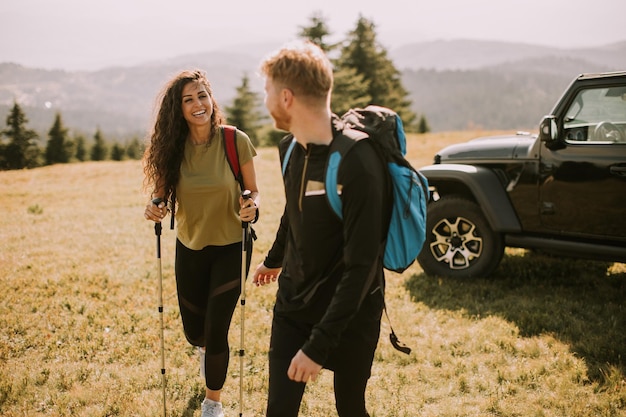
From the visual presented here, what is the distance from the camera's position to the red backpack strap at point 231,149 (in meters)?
3.87

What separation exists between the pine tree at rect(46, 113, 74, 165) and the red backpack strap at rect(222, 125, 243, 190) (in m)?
67.0

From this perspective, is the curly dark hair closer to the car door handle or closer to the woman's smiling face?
the woman's smiling face

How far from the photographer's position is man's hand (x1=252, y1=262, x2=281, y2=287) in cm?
318

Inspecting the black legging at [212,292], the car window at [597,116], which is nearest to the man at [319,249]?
the black legging at [212,292]

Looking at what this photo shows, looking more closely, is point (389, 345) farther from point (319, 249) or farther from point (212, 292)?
point (319, 249)

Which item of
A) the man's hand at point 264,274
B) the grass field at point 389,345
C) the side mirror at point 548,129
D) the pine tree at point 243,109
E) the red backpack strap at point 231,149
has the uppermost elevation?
the pine tree at point 243,109

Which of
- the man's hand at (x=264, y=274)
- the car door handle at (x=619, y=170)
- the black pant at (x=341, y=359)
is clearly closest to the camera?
the black pant at (x=341, y=359)

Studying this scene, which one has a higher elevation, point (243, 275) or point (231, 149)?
point (231, 149)

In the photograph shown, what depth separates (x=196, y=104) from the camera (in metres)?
3.80

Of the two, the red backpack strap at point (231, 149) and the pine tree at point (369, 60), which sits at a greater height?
the pine tree at point (369, 60)

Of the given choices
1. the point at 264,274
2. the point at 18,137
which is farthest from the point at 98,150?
the point at 264,274

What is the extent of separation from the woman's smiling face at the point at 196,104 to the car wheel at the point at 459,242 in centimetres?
413

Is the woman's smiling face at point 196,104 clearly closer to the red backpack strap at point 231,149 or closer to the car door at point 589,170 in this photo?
the red backpack strap at point 231,149

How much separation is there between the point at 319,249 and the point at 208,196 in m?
1.65
